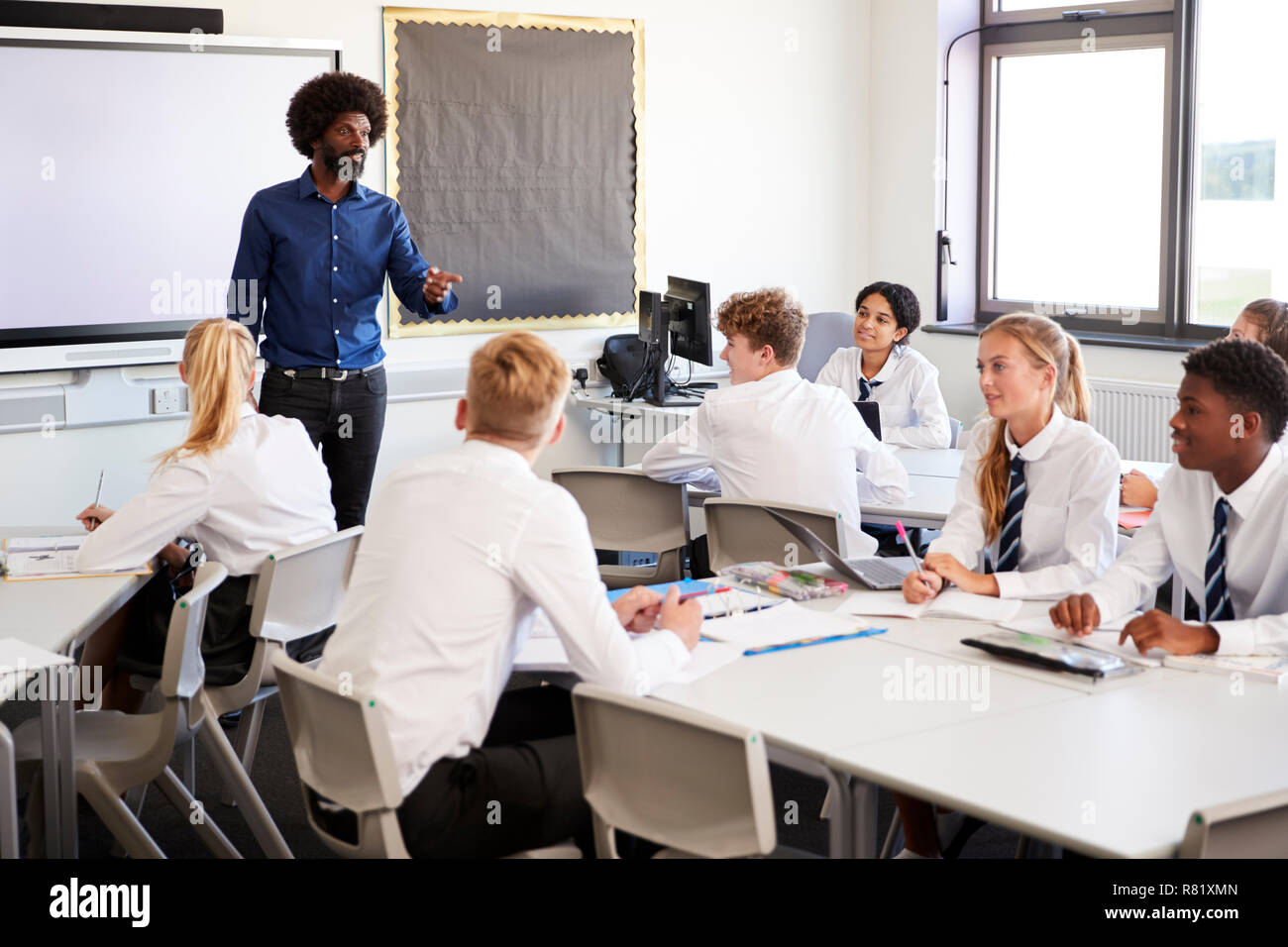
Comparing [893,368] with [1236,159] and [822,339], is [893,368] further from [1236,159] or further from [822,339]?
[1236,159]

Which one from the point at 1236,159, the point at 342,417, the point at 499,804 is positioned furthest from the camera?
the point at 1236,159

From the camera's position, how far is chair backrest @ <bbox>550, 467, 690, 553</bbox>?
13.5 feet

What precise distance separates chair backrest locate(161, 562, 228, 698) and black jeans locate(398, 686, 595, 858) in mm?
725

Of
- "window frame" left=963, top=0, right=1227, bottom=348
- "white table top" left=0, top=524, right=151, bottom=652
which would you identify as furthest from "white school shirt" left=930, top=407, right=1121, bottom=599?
"window frame" left=963, top=0, right=1227, bottom=348

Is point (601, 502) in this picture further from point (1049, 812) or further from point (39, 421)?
point (1049, 812)

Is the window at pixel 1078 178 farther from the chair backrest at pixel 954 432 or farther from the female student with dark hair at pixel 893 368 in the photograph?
the female student with dark hair at pixel 893 368

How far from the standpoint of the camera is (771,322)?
3764mm

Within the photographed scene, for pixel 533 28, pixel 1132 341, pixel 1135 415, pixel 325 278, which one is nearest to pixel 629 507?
pixel 325 278

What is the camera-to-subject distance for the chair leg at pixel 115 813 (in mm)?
2719

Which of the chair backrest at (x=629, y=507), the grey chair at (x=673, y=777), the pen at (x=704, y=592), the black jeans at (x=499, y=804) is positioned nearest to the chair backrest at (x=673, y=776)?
the grey chair at (x=673, y=777)

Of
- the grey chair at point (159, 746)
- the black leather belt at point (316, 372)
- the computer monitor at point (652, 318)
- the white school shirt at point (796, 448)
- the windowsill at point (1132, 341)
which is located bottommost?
the grey chair at point (159, 746)

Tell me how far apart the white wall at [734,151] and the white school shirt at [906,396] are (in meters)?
1.65

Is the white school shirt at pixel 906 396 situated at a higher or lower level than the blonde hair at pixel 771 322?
lower

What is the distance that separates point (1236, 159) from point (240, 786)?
5165mm
